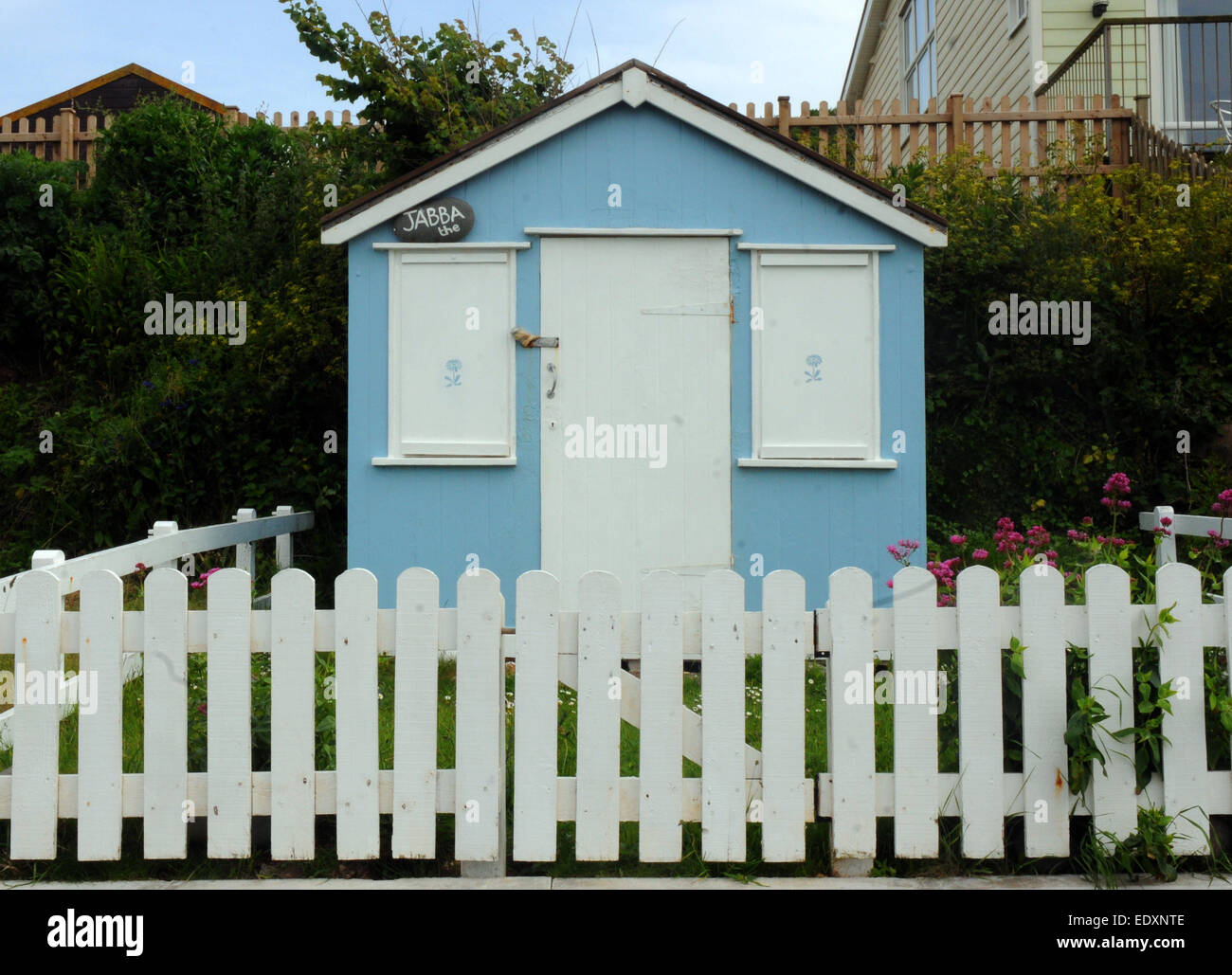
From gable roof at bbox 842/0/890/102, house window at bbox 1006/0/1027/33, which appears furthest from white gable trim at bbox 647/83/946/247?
gable roof at bbox 842/0/890/102

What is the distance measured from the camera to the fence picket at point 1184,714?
10.7ft

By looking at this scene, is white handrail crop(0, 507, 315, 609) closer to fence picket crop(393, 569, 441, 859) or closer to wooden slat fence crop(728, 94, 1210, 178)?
fence picket crop(393, 569, 441, 859)

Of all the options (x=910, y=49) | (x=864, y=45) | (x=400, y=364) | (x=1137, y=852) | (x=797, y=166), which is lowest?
(x=1137, y=852)

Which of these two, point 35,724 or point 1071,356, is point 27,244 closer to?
point 35,724

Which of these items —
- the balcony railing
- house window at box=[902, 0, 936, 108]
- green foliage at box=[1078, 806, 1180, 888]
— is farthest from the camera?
house window at box=[902, 0, 936, 108]

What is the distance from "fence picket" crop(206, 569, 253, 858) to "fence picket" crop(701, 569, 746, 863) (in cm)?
142

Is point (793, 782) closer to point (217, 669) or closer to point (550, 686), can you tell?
point (550, 686)

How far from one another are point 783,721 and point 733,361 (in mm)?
3796

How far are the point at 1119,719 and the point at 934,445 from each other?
5817 millimetres

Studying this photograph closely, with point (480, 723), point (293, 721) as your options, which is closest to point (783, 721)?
point (480, 723)

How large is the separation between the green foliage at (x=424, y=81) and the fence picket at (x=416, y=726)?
24.0ft

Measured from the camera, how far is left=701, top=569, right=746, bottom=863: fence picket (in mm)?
3230

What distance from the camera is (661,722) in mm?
3244

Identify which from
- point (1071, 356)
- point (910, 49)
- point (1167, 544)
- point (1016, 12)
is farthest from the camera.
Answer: point (910, 49)
